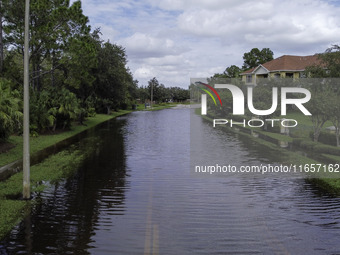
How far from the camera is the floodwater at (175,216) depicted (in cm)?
766

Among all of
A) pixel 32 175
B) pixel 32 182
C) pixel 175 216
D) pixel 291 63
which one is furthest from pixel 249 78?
pixel 175 216

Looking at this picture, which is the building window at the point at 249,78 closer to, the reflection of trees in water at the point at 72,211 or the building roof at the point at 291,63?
the building roof at the point at 291,63

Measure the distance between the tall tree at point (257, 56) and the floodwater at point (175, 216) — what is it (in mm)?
87710

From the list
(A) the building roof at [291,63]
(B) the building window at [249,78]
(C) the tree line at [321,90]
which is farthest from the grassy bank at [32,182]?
(B) the building window at [249,78]

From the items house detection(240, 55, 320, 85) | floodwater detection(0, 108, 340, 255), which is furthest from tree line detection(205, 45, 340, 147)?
house detection(240, 55, 320, 85)

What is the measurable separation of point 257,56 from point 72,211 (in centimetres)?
9574

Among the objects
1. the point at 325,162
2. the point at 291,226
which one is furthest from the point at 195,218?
the point at 325,162

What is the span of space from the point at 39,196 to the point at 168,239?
5.38m

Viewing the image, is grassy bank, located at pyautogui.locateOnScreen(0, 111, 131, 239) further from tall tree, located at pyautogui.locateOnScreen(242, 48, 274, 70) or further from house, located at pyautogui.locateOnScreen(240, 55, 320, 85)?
tall tree, located at pyautogui.locateOnScreen(242, 48, 274, 70)

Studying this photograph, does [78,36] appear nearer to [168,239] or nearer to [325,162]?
[325,162]

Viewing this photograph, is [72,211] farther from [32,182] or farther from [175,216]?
[32,182]

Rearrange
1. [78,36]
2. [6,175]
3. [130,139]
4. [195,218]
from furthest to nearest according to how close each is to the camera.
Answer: [78,36]
[130,139]
[6,175]
[195,218]

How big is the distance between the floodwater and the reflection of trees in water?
0.07 feet

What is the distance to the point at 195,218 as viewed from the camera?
954cm
